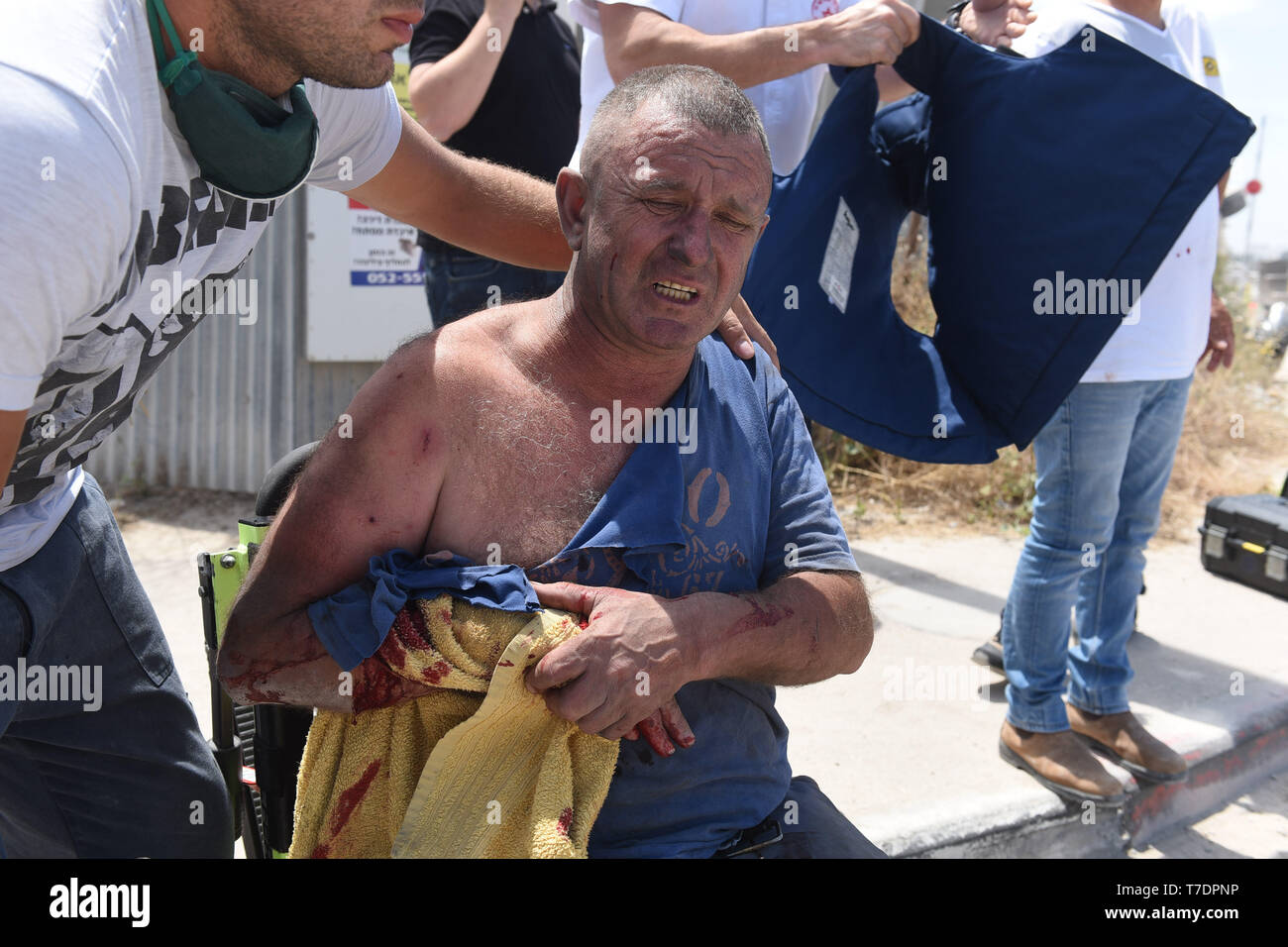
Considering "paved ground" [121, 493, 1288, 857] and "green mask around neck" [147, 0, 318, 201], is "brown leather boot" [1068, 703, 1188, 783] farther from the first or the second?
"green mask around neck" [147, 0, 318, 201]

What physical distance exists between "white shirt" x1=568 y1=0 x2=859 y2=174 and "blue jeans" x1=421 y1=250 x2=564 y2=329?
0.65 m

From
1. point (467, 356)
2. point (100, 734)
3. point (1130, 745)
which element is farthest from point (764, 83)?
point (1130, 745)

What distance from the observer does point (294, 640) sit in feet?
5.78

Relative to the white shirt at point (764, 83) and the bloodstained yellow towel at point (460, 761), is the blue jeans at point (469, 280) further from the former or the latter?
the bloodstained yellow towel at point (460, 761)

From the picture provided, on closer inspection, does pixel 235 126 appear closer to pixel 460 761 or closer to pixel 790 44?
pixel 460 761

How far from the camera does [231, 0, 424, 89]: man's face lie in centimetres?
164

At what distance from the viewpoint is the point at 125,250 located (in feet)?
4.91

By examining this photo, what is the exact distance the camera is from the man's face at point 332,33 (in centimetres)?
164

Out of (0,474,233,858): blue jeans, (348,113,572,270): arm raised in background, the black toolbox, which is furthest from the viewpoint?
the black toolbox

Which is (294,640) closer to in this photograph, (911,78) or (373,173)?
(373,173)

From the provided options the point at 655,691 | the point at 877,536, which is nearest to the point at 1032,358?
the point at 655,691

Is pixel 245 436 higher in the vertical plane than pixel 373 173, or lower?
lower

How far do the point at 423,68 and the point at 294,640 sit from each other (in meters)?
2.34

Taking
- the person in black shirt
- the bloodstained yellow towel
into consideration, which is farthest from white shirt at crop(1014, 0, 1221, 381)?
the bloodstained yellow towel
